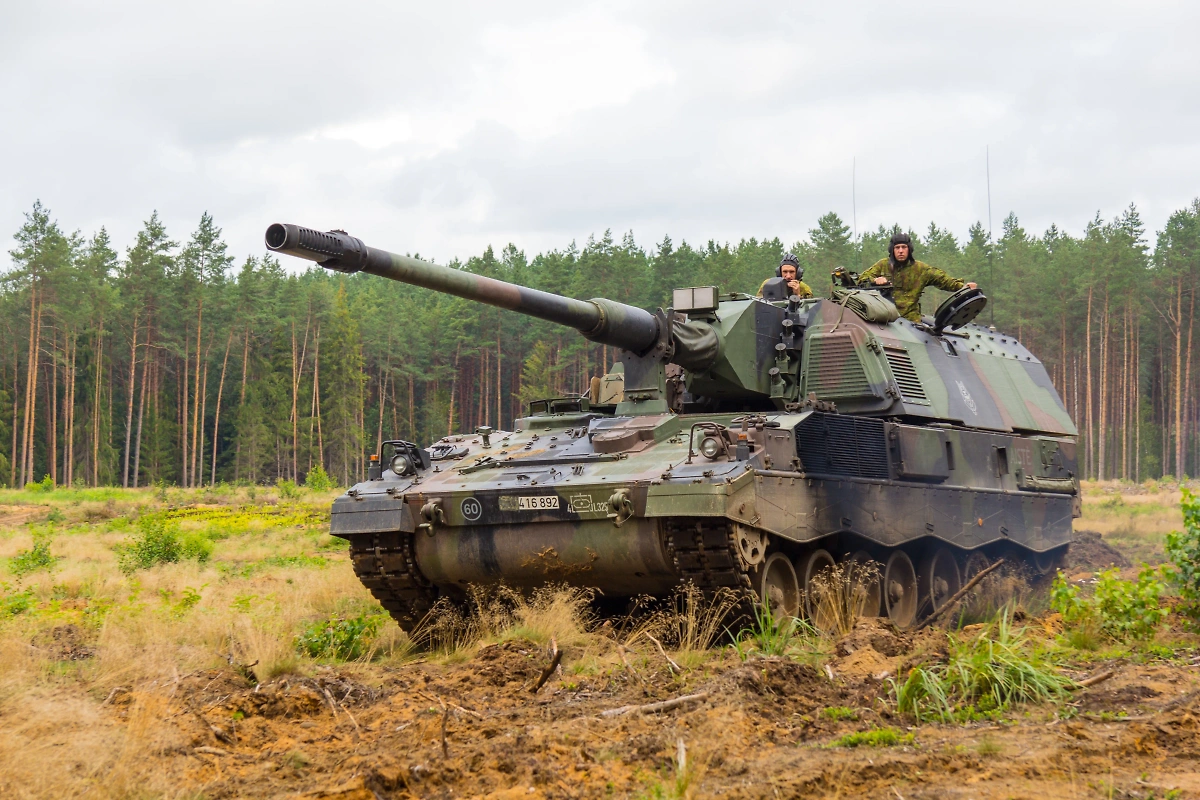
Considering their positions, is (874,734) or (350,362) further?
(350,362)

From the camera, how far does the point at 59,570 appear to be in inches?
726

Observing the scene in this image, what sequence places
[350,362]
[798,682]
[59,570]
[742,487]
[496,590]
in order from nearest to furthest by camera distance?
1. [798,682]
2. [742,487]
3. [496,590]
4. [59,570]
5. [350,362]

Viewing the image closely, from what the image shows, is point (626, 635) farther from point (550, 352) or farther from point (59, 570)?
point (550, 352)

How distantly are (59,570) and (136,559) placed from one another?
139 centimetres

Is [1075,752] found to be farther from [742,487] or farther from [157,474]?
[157,474]

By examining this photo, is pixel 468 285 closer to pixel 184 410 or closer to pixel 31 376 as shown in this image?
pixel 31 376

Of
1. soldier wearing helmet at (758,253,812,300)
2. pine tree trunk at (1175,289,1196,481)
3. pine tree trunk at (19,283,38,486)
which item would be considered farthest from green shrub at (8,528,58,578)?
pine tree trunk at (1175,289,1196,481)

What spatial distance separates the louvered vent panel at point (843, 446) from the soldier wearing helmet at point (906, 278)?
2.86 meters

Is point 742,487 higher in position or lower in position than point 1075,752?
higher

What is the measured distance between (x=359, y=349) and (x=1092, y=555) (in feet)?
141

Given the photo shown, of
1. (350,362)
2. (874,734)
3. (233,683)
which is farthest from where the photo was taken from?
(350,362)

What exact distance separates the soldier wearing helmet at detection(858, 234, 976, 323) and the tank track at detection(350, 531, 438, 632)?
638 cm

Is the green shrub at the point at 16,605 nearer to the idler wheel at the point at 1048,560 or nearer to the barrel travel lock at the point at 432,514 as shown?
the barrel travel lock at the point at 432,514

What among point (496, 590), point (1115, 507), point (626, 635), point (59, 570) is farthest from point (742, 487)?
point (1115, 507)
